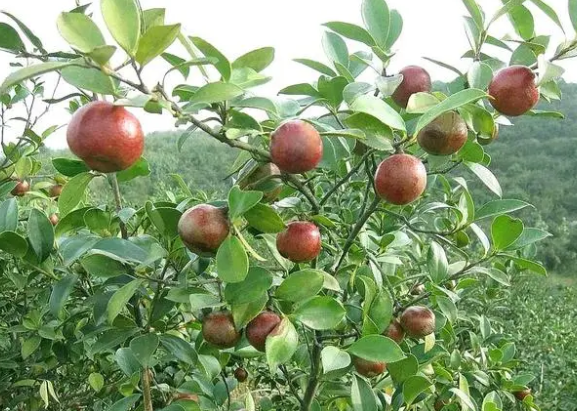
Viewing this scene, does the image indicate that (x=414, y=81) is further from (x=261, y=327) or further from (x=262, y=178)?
(x=261, y=327)

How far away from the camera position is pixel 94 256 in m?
0.92

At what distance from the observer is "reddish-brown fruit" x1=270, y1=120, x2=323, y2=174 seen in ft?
2.26

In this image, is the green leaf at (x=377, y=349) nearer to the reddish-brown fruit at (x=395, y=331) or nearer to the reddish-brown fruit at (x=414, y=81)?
the reddish-brown fruit at (x=395, y=331)

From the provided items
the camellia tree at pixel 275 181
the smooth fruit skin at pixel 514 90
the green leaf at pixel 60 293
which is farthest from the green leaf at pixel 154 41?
the green leaf at pixel 60 293

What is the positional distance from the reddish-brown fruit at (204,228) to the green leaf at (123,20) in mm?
204

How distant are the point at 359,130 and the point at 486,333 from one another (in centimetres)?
120

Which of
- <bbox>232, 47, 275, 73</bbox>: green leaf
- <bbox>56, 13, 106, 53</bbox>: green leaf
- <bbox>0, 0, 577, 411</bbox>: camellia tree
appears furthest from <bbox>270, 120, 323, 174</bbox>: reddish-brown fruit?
<bbox>56, 13, 106, 53</bbox>: green leaf

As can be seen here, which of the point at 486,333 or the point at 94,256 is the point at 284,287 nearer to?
the point at 94,256

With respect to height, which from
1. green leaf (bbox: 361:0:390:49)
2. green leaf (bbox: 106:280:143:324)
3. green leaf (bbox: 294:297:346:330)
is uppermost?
green leaf (bbox: 361:0:390:49)

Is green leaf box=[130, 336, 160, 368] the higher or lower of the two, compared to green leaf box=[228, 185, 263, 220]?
lower

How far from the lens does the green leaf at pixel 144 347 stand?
0.89m

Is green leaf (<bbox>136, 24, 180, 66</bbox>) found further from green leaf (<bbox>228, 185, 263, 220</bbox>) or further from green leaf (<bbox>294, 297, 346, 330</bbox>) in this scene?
green leaf (<bbox>294, 297, 346, 330</bbox>)

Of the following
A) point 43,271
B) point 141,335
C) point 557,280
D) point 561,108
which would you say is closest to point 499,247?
point 141,335

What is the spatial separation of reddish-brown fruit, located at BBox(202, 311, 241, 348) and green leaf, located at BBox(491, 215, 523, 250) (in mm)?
461
